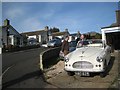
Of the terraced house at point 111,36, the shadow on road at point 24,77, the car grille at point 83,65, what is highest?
the terraced house at point 111,36

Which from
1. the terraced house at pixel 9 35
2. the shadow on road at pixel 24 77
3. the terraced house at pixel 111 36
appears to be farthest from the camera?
the terraced house at pixel 9 35

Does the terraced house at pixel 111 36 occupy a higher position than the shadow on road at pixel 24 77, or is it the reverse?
the terraced house at pixel 111 36

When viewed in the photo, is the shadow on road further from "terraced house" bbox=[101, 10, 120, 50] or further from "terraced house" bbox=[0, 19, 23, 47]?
"terraced house" bbox=[0, 19, 23, 47]

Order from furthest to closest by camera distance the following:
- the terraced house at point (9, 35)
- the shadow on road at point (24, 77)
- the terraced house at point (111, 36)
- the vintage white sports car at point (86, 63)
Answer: the terraced house at point (9, 35), the terraced house at point (111, 36), the shadow on road at point (24, 77), the vintage white sports car at point (86, 63)

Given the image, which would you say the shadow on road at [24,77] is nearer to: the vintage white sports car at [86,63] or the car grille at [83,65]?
the vintage white sports car at [86,63]

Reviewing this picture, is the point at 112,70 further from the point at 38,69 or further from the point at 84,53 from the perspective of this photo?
the point at 38,69

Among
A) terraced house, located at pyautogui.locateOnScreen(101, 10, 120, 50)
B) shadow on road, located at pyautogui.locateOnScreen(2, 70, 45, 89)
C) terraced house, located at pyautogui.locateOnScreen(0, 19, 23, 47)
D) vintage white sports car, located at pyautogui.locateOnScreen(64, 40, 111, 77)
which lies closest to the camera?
vintage white sports car, located at pyautogui.locateOnScreen(64, 40, 111, 77)

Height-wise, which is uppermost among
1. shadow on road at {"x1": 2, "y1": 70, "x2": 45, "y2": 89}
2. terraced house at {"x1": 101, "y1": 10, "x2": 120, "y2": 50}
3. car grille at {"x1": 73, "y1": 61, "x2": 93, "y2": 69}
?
terraced house at {"x1": 101, "y1": 10, "x2": 120, "y2": 50}

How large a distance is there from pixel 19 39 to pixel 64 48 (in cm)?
3697

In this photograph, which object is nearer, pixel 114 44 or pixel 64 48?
pixel 64 48

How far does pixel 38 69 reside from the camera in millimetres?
11945

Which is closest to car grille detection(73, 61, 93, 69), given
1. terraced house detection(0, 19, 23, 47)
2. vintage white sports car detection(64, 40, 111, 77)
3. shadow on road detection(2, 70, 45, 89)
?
vintage white sports car detection(64, 40, 111, 77)

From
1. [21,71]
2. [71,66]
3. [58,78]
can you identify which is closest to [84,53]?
[71,66]

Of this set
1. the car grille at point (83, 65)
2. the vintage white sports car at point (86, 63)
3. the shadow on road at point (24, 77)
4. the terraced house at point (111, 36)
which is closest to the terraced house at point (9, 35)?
the terraced house at point (111, 36)
